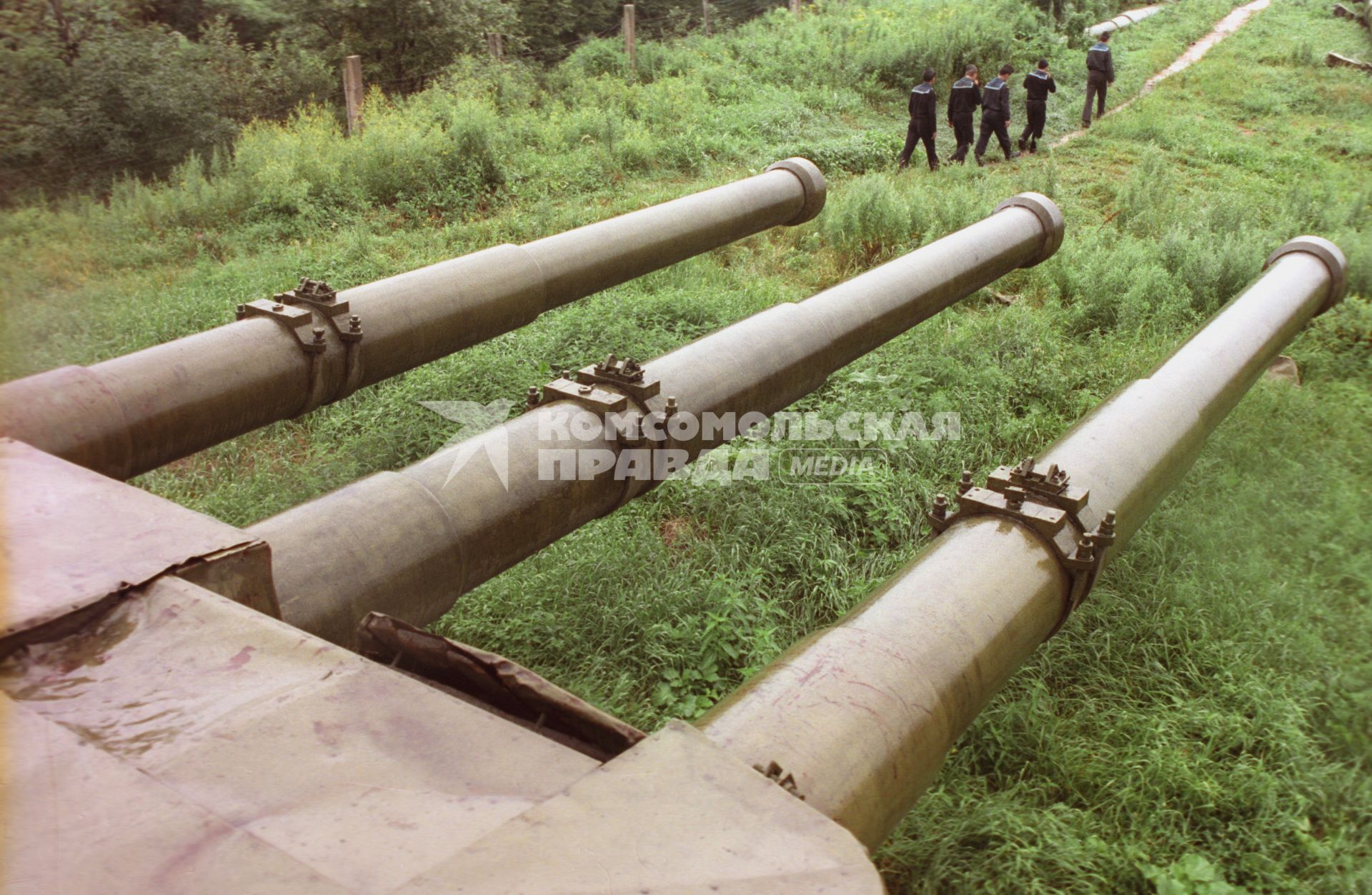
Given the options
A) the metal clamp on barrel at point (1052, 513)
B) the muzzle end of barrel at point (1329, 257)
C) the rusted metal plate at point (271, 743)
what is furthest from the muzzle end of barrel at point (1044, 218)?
the rusted metal plate at point (271, 743)

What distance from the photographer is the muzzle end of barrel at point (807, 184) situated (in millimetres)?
7219

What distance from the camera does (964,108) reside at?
1288cm

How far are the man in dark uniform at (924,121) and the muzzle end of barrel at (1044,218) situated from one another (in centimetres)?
549

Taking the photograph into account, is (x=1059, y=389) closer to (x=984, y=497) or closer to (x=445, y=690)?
(x=984, y=497)

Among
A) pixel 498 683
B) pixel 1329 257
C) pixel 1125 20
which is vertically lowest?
pixel 1329 257

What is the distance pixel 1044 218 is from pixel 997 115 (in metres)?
6.75

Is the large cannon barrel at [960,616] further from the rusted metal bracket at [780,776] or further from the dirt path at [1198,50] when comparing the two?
the dirt path at [1198,50]

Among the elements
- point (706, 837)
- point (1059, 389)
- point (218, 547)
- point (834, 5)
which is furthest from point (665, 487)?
point (834, 5)

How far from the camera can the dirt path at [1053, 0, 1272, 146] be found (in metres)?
15.6

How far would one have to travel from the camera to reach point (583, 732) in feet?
5.53

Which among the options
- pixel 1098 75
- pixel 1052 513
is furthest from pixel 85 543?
pixel 1098 75

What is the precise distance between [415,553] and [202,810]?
147 cm

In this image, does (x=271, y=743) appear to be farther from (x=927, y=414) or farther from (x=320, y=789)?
(x=927, y=414)

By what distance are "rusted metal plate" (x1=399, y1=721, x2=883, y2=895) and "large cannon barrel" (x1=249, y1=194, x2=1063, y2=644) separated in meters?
1.28
